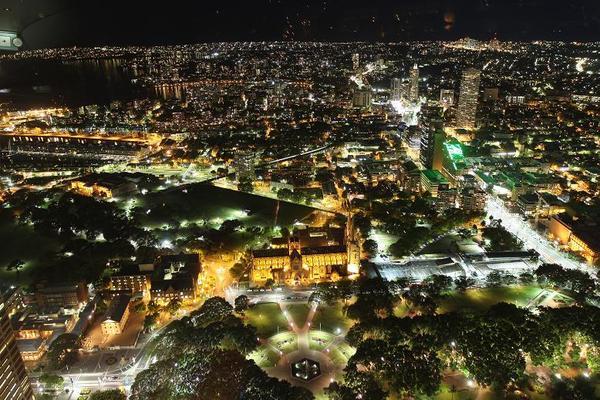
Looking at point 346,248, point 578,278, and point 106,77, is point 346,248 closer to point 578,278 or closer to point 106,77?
point 578,278

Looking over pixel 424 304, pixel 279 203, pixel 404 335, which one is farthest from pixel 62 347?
pixel 279 203

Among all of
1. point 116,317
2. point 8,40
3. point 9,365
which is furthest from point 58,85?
point 8,40

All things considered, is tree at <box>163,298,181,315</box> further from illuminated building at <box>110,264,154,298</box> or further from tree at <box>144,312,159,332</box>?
illuminated building at <box>110,264,154,298</box>

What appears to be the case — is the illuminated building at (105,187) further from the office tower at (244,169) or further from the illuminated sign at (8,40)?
the illuminated sign at (8,40)

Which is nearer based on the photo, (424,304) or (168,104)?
(424,304)

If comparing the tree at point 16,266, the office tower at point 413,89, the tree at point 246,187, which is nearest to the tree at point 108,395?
the tree at point 16,266

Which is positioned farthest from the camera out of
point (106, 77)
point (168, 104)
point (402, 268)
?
point (106, 77)

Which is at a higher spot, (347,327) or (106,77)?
(106,77)
